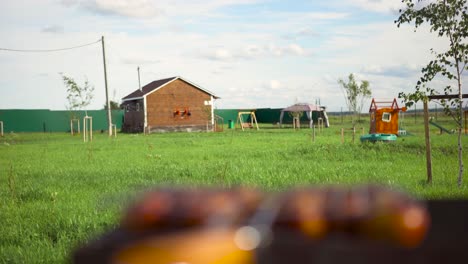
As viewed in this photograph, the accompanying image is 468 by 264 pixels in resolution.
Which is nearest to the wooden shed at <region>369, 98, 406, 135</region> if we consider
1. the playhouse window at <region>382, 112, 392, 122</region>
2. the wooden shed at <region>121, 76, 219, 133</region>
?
the playhouse window at <region>382, 112, 392, 122</region>

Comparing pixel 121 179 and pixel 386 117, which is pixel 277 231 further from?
pixel 386 117

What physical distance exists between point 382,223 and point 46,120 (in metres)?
66.0

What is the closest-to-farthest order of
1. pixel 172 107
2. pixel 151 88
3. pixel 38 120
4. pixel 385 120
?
pixel 385 120 → pixel 172 107 → pixel 151 88 → pixel 38 120

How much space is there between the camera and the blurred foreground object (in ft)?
3.07

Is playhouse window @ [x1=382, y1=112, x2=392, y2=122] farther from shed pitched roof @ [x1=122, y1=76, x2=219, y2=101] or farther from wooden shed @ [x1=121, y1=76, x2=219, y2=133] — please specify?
shed pitched roof @ [x1=122, y1=76, x2=219, y2=101]

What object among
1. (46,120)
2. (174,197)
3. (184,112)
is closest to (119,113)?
(46,120)

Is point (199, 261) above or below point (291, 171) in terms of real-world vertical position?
above

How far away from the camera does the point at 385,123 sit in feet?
115

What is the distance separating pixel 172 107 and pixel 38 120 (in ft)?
56.5

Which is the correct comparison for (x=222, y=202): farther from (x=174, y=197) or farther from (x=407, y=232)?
(x=407, y=232)

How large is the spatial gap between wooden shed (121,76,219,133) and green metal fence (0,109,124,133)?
728 cm

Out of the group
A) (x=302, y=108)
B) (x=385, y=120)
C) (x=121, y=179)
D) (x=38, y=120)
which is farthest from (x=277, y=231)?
(x=302, y=108)

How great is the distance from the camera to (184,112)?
189ft

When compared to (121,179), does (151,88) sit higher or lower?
higher
